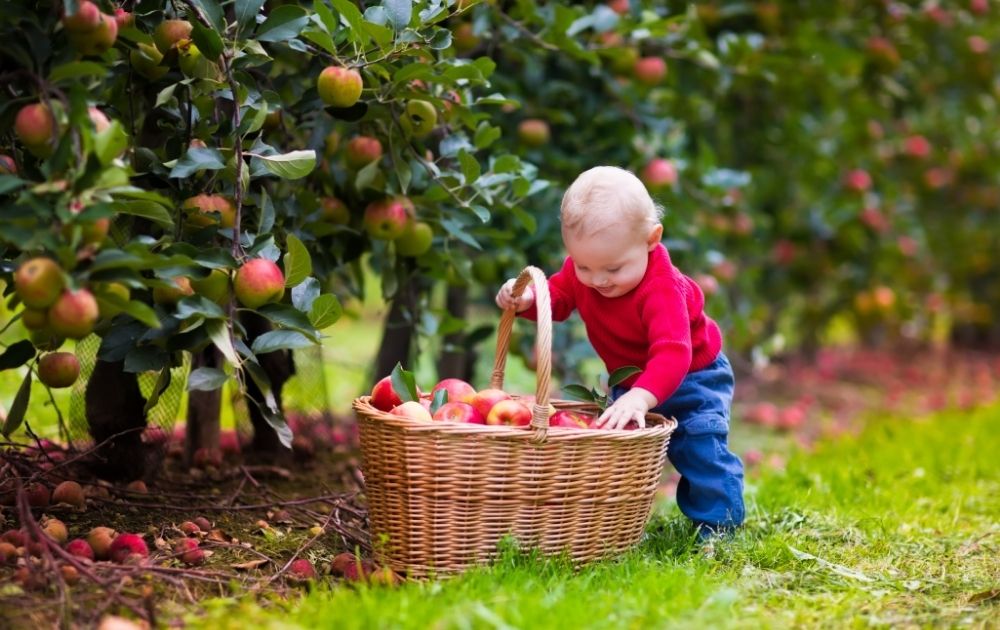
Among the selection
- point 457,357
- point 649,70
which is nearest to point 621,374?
point 649,70

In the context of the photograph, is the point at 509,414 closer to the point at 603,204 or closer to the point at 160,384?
the point at 603,204

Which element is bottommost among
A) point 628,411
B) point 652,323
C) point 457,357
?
point 457,357

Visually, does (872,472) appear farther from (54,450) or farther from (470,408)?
(54,450)

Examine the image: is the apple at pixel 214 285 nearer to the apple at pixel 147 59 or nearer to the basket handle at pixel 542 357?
the apple at pixel 147 59

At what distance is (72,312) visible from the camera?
1.93 meters

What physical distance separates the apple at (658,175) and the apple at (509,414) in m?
1.55

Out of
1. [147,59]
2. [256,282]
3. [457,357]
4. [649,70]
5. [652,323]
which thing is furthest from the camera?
[457,357]

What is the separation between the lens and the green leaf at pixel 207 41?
2268mm

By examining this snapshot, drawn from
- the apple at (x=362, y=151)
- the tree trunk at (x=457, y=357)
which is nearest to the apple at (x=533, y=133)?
the tree trunk at (x=457, y=357)

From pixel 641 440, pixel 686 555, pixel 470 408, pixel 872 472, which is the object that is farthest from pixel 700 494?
pixel 872 472

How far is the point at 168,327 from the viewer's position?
2.28m

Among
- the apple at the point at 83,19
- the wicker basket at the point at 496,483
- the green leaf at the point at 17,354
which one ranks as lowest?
the wicker basket at the point at 496,483

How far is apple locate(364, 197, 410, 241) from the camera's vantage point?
2.82m

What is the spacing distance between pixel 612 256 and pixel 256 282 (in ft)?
2.59
